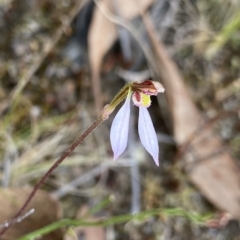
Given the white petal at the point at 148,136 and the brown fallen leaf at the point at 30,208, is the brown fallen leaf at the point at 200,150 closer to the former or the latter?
the brown fallen leaf at the point at 30,208

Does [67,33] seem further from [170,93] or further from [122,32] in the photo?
[170,93]

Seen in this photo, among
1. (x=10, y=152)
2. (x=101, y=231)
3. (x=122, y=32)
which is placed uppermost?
(x=122, y=32)

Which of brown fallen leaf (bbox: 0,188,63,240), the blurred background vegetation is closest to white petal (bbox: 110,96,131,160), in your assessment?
brown fallen leaf (bbox: 0,188,63,240)

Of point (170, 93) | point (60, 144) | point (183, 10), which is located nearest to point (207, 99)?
point (170, 93)

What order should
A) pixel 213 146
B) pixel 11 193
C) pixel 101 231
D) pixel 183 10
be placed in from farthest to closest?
pixel 183 10, pixel 213 146, pixel 101 231, pixel 11 193

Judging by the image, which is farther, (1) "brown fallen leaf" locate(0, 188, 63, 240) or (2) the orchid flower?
(1) "brown fallen leaf" locate(0, 188, 63, 240)

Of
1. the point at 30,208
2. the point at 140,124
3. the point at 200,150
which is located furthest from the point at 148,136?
the point at 200,150

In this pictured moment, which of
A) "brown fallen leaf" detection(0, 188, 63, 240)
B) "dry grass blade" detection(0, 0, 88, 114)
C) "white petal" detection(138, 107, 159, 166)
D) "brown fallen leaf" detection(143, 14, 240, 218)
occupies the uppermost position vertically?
"dry grass blade" detection(0, 0, 88, 114)

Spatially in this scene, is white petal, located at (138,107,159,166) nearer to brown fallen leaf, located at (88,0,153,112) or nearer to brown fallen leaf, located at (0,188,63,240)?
brown fallen leaf, located at (0,188,63,240)
